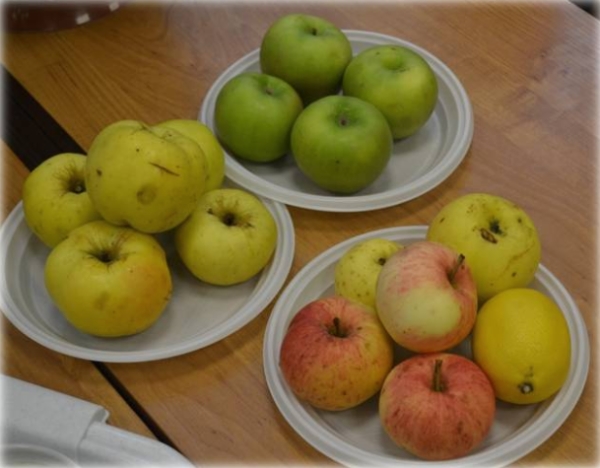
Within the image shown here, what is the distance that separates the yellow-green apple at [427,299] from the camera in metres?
0.70

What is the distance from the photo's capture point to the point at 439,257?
720 millimetres

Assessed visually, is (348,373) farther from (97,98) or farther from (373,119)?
(97,98)

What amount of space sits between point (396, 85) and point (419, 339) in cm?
34

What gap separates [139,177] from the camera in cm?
75

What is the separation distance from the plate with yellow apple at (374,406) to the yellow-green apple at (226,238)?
5 centimetres

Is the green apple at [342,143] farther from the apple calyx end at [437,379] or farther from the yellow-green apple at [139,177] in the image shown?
the apple calyx end at [437,379]

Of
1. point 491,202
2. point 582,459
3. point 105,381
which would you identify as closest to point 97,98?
point 105,381

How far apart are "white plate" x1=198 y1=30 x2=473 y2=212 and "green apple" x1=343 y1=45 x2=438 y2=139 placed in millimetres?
41

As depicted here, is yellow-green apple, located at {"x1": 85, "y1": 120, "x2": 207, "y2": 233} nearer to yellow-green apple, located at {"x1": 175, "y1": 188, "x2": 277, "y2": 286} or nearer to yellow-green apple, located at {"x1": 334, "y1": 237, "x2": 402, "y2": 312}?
yellow-green apple, located at {"x1": 175, "y1": 188, "x2": 277, "y2": 286}

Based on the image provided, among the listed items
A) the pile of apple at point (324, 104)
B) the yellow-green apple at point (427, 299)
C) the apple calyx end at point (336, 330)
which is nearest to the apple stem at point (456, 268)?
the yellow-green apple at point (427, 299)

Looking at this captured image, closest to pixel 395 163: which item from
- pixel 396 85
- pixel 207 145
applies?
pixel 396 85

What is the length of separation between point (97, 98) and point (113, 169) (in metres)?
0.33

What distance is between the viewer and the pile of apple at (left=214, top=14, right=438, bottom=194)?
0.89 m

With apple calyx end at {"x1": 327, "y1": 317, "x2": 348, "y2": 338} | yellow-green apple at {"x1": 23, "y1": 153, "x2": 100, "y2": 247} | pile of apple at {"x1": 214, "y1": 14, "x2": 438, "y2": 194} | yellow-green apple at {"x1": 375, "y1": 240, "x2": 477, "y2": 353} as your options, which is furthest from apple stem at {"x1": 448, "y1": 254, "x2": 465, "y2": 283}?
yellow-green apple at {"x1": 23, "y1": 153, "x2": 100, "y2": 247}
